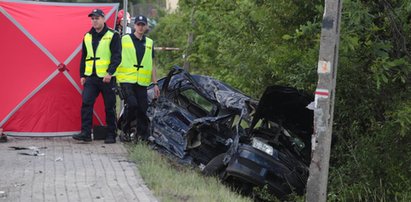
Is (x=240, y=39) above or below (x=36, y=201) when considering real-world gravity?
above

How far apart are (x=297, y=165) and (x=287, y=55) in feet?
6.63

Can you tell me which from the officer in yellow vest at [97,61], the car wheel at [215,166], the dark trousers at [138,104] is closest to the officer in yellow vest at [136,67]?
the dark trousers at [138,104]

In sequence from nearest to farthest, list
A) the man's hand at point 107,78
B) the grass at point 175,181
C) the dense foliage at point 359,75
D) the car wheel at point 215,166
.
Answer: the grass at point 175,181 → the dense foliage at point 359,75 → the car wheel at point 215,166 → the man's hand at point 107,78

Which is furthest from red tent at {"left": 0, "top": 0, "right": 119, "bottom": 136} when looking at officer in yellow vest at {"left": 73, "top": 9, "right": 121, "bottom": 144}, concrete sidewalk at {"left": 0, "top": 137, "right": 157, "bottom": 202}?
officer in yellow vest at {"left": 73, "top": 9, "right": 121, "bottom": 144}

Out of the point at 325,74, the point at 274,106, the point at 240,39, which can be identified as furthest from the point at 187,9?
the point at 325,74

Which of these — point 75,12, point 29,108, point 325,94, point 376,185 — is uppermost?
point 75,12

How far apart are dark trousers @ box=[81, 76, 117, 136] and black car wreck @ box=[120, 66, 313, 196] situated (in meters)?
0.65

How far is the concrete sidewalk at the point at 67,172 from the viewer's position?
6.79 metres

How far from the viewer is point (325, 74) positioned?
272 inches

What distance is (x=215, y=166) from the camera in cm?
852

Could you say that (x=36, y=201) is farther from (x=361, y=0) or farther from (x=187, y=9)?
(x=187, y=9)

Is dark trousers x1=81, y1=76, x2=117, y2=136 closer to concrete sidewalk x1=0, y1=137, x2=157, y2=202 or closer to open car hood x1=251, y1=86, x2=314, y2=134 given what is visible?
concrete sidewalk x1=0, y1=137, x2=157, y2=202

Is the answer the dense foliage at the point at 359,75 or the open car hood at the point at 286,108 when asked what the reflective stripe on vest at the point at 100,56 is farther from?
the open car hood at the point at 286,108

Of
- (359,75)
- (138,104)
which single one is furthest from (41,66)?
(359,75)
